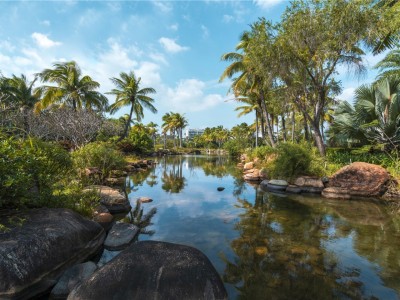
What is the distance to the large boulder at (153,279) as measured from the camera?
11.2 feet

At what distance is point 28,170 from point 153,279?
4113 millimetres

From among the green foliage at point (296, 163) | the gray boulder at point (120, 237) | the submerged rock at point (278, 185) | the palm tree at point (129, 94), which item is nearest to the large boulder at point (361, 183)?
the green foliage at point (296, 163)

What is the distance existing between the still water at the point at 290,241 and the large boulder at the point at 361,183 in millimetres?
1003

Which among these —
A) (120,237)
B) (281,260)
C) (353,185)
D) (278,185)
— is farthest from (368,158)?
(120,237)

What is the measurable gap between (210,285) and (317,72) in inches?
645

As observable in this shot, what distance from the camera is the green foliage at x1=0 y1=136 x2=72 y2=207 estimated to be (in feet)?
15.1

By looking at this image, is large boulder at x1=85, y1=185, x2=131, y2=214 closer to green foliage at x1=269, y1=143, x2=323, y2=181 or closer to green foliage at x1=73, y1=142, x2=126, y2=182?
green foliage at x1=73, y1=142, x2=126, y2=182

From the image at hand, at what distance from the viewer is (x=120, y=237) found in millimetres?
6168

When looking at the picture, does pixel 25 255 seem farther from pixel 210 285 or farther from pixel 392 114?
pixel 392 114

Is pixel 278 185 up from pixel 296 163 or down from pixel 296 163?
down

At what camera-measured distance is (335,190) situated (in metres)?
12.0

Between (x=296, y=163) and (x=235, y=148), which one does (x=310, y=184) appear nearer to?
(x=296, y=163)

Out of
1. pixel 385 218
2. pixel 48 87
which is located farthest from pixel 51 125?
pixel 385 218

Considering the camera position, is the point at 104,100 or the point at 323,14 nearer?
the point at 323,14
